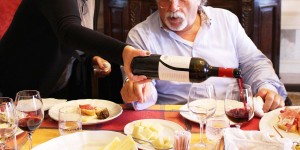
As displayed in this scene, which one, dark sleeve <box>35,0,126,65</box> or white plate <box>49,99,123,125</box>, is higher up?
dark sleeve <box>35,0,126,65</box>

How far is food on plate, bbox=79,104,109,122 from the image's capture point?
140 cm

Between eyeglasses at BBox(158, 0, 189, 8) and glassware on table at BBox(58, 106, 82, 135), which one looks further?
eyeglasses at BBox(158, 0, 189, 8)

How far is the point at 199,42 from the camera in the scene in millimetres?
1950

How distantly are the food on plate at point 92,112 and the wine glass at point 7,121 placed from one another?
0.34 meters

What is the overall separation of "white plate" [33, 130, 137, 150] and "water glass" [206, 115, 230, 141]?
0.28 meters

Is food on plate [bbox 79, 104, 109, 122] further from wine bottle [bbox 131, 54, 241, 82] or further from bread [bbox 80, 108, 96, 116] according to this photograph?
wine bottle [bbox 131, 54, 241, 82]

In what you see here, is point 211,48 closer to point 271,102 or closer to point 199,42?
point 199,42

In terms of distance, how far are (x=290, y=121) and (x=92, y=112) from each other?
0.72 m

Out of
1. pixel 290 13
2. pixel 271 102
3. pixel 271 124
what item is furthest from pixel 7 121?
pixel 290 13

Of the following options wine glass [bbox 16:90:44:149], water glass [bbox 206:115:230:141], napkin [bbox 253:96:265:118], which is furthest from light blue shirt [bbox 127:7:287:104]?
wine glass [bbox 16:90:44:149]

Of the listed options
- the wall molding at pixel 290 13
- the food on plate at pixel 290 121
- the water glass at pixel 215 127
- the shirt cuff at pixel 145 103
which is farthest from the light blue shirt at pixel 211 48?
the wall molding at pixel 290 13

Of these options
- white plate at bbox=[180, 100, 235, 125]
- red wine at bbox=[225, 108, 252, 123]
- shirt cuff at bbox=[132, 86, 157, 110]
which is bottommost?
white plate at bbox=[180, 100, 235, 125]

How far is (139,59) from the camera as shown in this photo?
1000 millimetres

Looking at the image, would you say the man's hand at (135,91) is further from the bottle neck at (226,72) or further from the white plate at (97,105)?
the bottle neck at (226,72)
